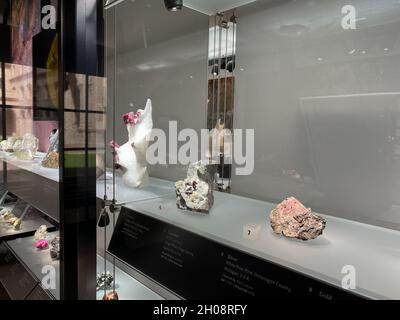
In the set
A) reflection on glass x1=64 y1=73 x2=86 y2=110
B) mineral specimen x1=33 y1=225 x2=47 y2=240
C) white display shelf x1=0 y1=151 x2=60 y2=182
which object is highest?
reflection on glass x1=64 y1=73 x2=86 y2=110

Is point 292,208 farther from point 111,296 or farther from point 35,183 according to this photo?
point 35,183

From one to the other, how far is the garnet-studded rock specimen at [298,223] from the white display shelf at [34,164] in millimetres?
744

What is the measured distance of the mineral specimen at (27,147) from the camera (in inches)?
59.0

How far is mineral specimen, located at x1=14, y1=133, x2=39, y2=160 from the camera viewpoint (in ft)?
4.92

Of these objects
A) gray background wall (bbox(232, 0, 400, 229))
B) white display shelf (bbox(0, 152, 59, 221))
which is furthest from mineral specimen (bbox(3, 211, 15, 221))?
gray background wall (bbox(232, 0, 400, 229))

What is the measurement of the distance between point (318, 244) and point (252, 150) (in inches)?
21.3

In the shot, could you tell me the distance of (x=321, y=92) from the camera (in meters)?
1.01

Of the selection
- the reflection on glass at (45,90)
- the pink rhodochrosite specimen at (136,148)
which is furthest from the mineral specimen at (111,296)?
the reflection on glass at (45,90)

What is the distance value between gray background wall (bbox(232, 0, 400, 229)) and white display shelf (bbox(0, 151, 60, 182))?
74cm

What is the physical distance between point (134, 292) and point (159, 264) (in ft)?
0.69

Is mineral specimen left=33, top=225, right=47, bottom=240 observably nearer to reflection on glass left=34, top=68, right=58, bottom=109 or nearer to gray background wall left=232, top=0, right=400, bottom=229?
reflection on glass left=34, top=68, right=58, bottom=109

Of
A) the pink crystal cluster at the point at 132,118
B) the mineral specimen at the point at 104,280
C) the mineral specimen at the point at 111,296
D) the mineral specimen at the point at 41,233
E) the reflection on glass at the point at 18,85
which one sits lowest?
the mineral specimen at the point at 111,296

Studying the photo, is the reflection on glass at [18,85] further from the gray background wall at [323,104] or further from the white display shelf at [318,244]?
the gray background wall at [323,104]

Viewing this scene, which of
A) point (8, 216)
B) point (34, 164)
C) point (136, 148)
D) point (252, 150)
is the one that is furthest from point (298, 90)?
point (8, 216)
